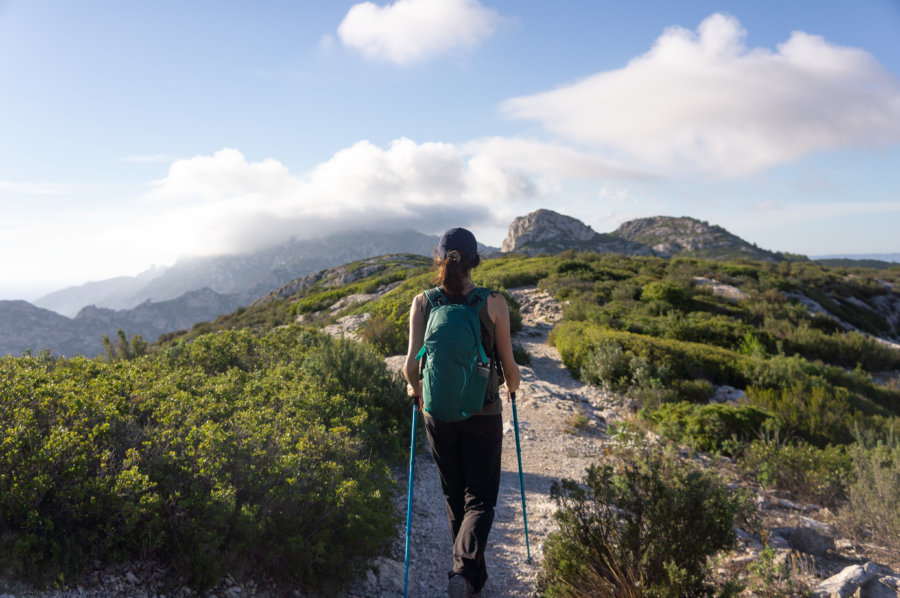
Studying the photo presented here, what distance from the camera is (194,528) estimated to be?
2.75m

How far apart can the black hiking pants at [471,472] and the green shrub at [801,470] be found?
4654 mm

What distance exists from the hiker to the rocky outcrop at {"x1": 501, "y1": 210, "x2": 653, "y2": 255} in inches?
3574

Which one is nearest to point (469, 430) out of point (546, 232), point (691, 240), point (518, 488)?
point (518, 488)

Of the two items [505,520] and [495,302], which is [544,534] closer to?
[505,520]

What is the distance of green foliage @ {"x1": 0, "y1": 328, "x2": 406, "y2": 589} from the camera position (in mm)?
2580

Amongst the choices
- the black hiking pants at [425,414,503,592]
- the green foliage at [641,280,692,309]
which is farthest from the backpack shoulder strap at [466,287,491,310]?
the green foliage at [641,280,692,309]

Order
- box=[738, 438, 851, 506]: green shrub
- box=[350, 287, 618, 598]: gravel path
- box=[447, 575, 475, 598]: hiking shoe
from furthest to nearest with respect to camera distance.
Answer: box=[738, 438, 851, 506]: green shrub → box=[350, 287, 618, 598]: gravel path → box=[447, 575, 475, 598]: hiking shoe

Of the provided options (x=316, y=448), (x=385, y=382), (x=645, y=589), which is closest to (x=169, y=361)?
(x=385, y=382)

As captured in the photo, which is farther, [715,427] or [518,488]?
[715,427]

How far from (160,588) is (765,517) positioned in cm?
525

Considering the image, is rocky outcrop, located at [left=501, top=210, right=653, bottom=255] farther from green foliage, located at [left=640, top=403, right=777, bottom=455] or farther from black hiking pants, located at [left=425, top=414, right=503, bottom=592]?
black hiking pants, located at [left=425, top=414, right=503, bottom=592]

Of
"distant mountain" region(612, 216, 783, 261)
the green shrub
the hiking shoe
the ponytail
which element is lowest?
the green shrub

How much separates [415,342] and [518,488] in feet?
11.1

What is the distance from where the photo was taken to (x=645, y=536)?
9.82 ft
